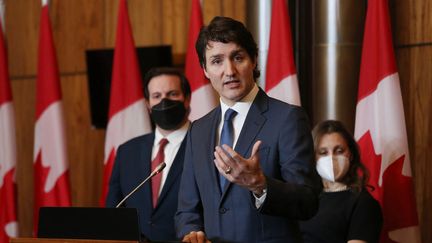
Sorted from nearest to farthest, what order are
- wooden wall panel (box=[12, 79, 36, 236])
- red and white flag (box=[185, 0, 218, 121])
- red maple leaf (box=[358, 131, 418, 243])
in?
1. red maple leaf (box=[358, 131, 418, 243])
2. red and white flag (box=[185, 0, 218, 121])
3. wooden wall panel (box=[12, 79, 36, 236])

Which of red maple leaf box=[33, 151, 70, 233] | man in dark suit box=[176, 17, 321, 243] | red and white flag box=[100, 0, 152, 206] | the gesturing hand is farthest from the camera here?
red maple leaf box=[33, 151, 70, 233]

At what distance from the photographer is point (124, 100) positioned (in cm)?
462

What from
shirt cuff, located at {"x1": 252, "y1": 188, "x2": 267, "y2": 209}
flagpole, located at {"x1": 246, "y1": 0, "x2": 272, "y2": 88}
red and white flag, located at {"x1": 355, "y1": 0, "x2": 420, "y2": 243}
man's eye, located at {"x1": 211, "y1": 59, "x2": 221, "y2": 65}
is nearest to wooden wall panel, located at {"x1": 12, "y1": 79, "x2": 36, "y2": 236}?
flagpole, located at {"x1": 246, "y1": 0, "x2": 272, "y2": 88}

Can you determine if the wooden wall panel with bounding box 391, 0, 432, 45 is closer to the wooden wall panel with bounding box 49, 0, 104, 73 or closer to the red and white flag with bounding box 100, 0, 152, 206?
the red and white flag with bounding box 100, 0, 152, 206

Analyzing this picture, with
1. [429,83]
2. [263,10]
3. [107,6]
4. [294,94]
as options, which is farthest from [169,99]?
[107,6]

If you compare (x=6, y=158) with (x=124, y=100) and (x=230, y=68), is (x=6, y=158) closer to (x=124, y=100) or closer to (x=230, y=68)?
(x=124, y=100)

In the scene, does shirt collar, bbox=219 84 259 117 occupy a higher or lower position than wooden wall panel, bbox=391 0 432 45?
lower

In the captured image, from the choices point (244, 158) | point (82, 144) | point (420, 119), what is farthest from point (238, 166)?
point (82, 144)

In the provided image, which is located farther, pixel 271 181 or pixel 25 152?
pixel 25 152

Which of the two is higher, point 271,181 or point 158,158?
point 271,181

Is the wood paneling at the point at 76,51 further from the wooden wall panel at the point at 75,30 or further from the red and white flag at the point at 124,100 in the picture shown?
the red and white flag at the point at 124,100

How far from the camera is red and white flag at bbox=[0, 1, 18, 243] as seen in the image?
186 inches

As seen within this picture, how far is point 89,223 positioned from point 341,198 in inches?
62.4

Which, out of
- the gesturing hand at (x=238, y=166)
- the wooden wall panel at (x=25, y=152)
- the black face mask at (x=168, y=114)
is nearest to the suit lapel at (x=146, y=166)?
the black face mask at (x=168, y=114)
